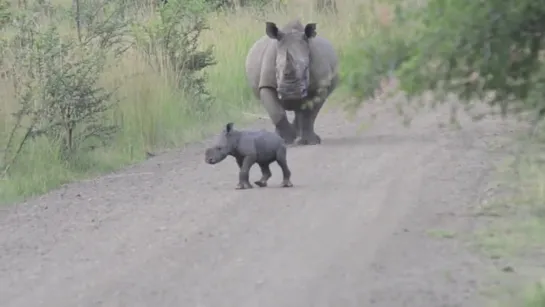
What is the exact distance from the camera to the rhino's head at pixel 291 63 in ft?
47.6

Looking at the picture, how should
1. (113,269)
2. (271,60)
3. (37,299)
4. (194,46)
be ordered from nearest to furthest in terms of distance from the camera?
(37,299) → (113,269) → (271,60) → (194,46)

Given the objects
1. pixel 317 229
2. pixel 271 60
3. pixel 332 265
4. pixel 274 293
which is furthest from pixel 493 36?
pixel 271 60

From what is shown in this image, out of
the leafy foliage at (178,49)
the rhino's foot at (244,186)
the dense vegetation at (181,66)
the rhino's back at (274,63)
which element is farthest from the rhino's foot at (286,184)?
the leafy foliage at (178,49)

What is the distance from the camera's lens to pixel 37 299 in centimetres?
758

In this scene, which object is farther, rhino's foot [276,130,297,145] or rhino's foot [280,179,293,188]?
rhino's foot [276,130,297,145]

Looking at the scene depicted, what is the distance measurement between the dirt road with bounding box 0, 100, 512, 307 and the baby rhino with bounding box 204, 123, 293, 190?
0.80 ft

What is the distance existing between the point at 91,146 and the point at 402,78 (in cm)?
941

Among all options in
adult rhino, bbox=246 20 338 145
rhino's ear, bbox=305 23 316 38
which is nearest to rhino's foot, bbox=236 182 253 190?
adult rhino, bbox=246 20 338 145

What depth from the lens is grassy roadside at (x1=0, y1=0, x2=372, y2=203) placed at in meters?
13.0

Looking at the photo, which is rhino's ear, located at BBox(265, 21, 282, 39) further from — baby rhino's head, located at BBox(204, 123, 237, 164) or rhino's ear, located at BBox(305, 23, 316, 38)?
baby rhino's head, located at BBox(204, 123, 237, 164)

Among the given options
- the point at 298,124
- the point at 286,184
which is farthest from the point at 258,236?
the point at 298,124

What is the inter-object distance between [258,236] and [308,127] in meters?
5.50

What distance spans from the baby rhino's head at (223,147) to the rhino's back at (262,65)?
381cm

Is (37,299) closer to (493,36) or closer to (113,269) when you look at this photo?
(113,269)
